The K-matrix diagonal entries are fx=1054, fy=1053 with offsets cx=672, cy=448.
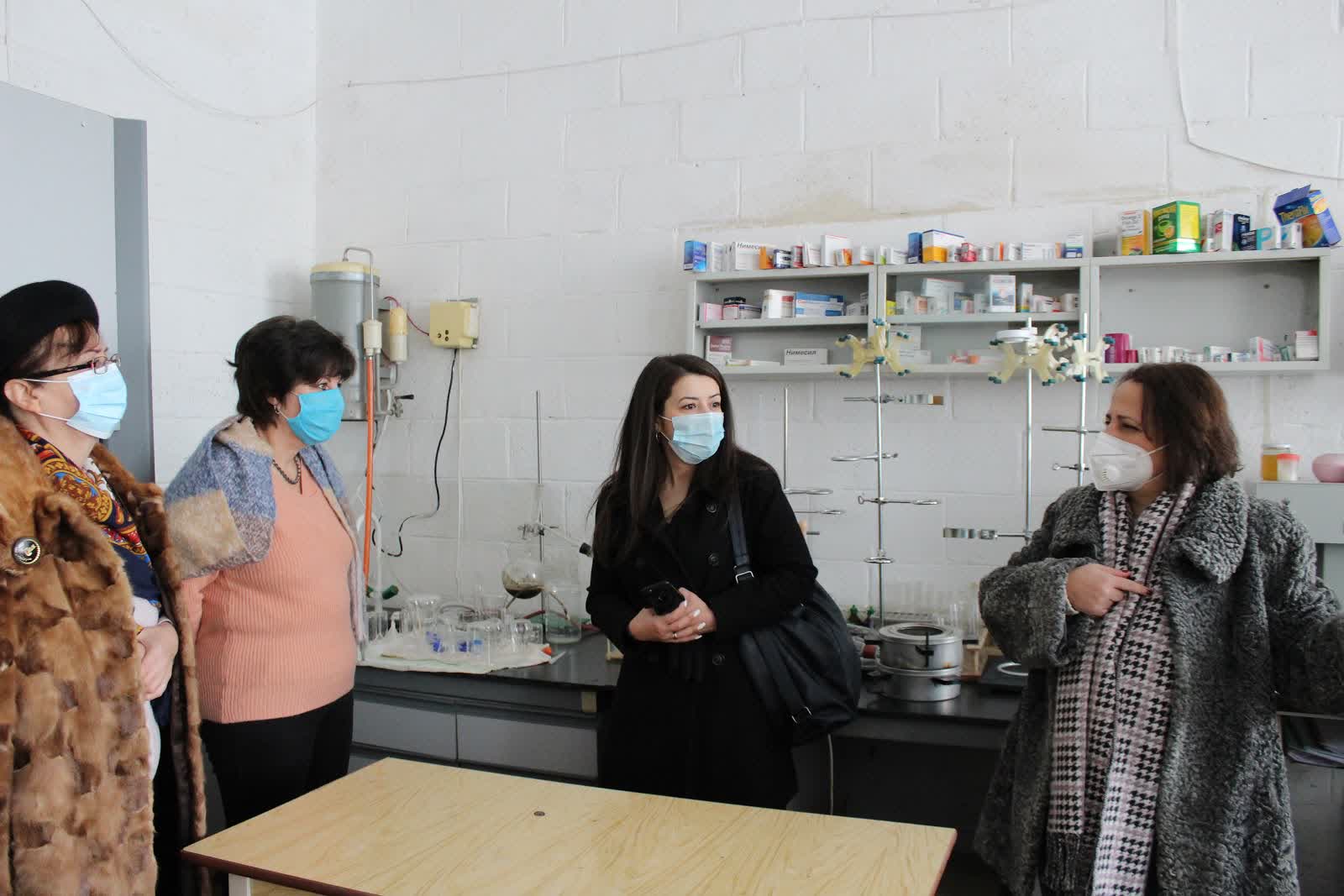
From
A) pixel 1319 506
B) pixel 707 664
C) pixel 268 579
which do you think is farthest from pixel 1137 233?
pixel 268 579

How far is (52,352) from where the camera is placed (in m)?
1.61

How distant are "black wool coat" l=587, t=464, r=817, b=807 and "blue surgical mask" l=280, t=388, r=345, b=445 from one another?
652mm

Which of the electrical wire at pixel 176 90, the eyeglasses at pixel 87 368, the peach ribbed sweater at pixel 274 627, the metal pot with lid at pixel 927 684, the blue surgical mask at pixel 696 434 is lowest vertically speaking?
the metal pot with lid at pixel 927 684

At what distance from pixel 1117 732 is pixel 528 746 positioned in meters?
1.52

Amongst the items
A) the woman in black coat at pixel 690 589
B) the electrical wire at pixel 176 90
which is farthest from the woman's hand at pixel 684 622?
the electrical wire at pixel 176 90

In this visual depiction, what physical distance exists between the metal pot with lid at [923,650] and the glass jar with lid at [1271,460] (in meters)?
0.90

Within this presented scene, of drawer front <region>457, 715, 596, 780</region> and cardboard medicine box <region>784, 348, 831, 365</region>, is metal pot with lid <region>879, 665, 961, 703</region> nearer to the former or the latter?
drawer front <region>457, 715, 596, 780</region>

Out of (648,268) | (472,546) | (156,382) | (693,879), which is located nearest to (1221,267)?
(648,268)

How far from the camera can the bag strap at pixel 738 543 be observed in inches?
82.7

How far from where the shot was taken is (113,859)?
156 cm

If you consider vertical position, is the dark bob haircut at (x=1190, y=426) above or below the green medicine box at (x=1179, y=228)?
below

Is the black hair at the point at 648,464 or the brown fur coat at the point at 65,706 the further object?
the black hair at the point at 648,464

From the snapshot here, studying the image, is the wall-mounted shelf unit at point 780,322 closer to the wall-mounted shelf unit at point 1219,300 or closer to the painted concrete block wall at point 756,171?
the painted concrete block wall at point 756,171

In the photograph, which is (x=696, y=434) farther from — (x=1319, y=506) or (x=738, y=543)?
(x=1319, y=506)
